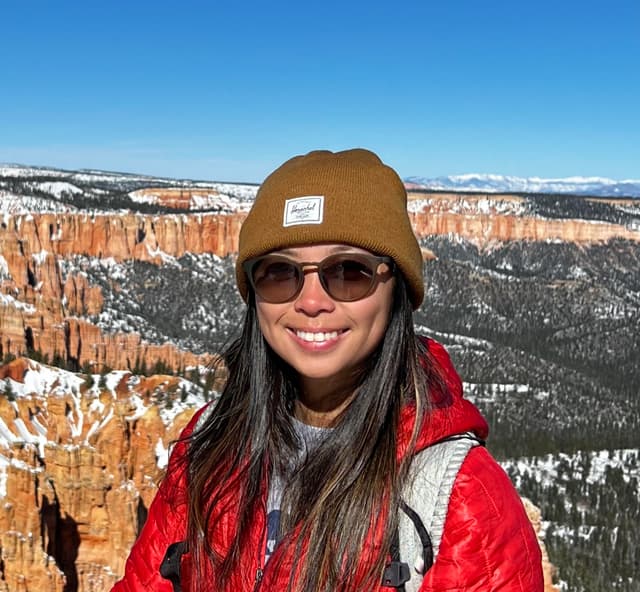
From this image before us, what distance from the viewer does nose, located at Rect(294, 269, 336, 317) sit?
254 centimetres

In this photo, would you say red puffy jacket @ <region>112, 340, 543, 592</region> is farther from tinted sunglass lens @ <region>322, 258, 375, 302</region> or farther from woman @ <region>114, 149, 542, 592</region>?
tinted sunglass lens @ <region>322, 258, 375, 302</region>

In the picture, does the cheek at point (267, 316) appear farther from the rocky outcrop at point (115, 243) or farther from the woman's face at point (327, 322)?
the rocky outcrop at point (115, 243)

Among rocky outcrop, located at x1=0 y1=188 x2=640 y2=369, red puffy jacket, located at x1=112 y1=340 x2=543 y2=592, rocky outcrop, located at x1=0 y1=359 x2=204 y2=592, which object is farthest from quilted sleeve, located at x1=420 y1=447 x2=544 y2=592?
rocky outcrop, located at x1=0 y1=188 x2=640 y2=369

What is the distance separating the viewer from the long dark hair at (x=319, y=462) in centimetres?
238

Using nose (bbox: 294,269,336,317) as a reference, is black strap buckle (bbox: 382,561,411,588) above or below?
below

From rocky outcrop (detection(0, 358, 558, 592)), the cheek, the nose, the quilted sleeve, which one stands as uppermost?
the nose

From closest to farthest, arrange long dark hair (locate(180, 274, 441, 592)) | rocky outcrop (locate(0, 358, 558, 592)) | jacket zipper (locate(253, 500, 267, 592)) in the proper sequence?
long dark hair (locate(180, 274, 441, 592)), jacket zipper (locate(253, 500, 267, 592)), rocky outcrop (locate(0, 358, 558, 592))

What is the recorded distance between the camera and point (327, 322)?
2559 millimetres

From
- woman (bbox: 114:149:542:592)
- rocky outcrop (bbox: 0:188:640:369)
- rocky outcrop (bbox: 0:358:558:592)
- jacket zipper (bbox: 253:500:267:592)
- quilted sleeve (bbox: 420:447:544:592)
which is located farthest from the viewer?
rocky outcrop (bbox: 0:188:640:369)

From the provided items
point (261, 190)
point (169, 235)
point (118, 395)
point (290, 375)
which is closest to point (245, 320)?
point (290, 375)

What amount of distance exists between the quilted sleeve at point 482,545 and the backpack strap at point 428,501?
1.0 inches

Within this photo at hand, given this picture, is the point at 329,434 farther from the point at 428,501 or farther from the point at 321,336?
the point at 428,501

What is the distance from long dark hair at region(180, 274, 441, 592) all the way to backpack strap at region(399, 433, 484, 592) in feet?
0.19

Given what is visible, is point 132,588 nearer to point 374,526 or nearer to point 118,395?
point 374,526
